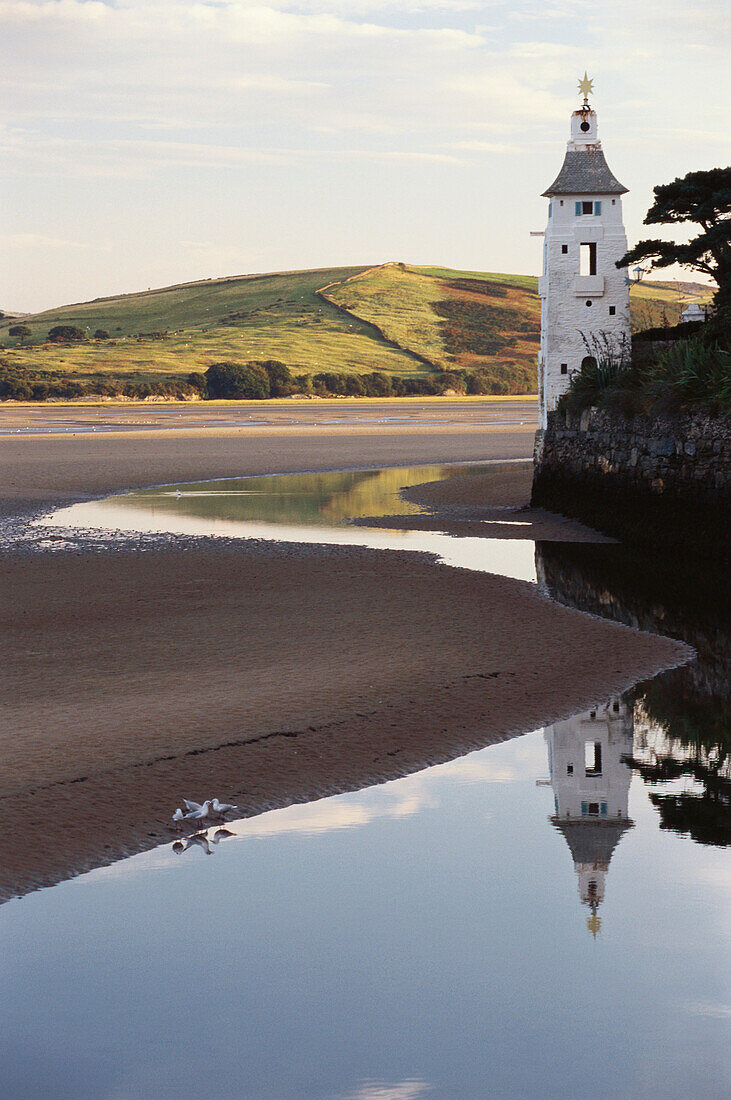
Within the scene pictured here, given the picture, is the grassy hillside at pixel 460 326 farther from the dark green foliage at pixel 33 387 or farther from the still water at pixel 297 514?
the still water at pixel 297 514

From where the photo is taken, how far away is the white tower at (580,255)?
106ft

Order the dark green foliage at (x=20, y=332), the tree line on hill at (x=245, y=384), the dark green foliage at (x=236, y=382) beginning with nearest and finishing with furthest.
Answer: the tree line on hill at (x=245, y=384) → the dark green foliage at (x=236, y=382) → the dark green foliage at (x=20, y=332)

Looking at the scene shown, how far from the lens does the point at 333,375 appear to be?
14038 cm

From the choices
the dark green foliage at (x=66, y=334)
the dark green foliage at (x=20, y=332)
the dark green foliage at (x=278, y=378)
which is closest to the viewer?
the dark green foliage at (x=278, y=378)

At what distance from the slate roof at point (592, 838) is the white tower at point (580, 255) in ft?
81.6

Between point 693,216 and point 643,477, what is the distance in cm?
1096

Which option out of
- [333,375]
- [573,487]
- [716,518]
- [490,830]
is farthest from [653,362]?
[333,375]

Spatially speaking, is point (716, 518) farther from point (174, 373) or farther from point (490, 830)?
A: point (174, 373)

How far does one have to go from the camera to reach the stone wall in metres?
20.4

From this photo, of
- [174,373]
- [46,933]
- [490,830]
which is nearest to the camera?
[46,933]

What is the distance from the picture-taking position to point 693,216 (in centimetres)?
3167

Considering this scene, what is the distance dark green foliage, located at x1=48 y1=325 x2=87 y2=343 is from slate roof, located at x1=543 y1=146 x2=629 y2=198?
14846 cm

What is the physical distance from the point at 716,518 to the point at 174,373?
123 meters

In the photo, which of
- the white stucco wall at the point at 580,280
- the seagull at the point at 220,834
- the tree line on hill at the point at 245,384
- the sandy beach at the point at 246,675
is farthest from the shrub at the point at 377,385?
the seagull at the point at 220,834
